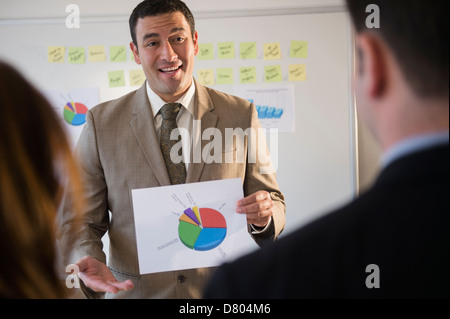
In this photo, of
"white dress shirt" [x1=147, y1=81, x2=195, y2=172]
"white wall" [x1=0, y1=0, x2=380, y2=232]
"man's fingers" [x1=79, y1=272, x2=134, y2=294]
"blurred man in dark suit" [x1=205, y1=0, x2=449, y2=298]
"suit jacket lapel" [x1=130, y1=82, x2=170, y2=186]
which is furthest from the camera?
"white wall" [x1=0, y1=0, x2=380, y2=232]

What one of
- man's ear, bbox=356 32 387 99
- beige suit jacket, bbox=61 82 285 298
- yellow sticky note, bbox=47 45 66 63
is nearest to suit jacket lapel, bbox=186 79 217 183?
beige suit jacket, bbox=61 82 285 298

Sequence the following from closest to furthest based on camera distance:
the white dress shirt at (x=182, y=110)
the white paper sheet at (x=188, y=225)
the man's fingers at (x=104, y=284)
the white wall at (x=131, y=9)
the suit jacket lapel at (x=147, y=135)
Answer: the man's fingers at (x=104, y=284), the white paper sheet at (x=188, y=225), the suit jacket lapel at (x=147, y=135), the white dress shirt at (x=182, y=110), the white wall at (x=131, y=9)

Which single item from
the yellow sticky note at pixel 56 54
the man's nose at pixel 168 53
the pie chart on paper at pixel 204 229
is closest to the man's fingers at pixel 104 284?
the pie chart on paper at pixel 204 229

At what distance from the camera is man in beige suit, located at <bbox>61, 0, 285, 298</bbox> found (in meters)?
1.44

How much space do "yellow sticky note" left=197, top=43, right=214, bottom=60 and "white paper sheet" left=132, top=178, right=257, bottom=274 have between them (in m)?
1.37

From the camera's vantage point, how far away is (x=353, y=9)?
0.56m

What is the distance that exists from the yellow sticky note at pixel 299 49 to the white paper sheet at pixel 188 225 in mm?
1420

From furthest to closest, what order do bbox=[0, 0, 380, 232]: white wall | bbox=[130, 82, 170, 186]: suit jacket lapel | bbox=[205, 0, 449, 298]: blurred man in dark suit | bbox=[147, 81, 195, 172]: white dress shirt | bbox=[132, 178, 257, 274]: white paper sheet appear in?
bbox=[0, 0, 380, 232]: white wall < bbox=[147, 81, 195, 172]: white dress shirt < bbox=[130, 82, 170, 186]: suit jacket lapel < bbox=[132, 178, 257, 274]: white paper sheet < bbox=[205, 0, 449, 298]: blurred man in dark suit

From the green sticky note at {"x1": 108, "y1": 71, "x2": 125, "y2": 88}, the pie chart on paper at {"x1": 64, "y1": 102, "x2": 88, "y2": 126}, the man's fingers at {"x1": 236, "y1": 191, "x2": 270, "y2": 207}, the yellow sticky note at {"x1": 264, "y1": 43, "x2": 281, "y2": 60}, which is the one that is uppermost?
the yellow sticky note at {"x1": 264, "y1": 43, "x2": 281, "y2": 60}

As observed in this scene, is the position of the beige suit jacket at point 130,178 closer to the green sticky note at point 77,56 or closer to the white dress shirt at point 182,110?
the white dress shirt at point 182,110

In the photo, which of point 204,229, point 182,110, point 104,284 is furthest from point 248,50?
point 104,284

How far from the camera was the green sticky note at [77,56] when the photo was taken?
2.60 m

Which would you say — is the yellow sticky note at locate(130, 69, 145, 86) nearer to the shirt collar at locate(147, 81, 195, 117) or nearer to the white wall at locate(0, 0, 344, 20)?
the white wall at locate(0, 0, 344, 20)
